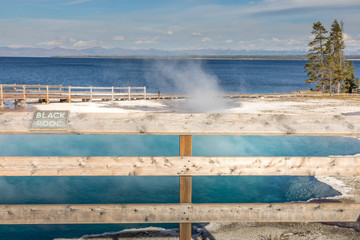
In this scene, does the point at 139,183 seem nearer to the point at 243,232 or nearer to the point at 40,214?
the point at 243,232

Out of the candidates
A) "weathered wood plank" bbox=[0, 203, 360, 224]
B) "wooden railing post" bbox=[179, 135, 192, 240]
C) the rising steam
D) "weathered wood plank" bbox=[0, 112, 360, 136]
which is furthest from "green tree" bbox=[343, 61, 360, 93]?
"wooden railing post" bbox=[179, 135, 192, 240]

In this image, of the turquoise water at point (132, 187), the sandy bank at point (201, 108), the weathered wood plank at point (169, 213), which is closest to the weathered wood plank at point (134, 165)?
the weathered wood plank at point (169, 213)

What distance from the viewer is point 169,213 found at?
4.64m

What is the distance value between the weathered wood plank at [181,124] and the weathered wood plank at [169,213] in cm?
92

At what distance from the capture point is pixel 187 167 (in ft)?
14.8

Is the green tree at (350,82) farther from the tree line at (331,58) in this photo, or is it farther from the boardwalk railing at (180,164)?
the boardwalk railing at (180,164)

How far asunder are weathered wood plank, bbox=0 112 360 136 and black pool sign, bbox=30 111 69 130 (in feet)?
0.25

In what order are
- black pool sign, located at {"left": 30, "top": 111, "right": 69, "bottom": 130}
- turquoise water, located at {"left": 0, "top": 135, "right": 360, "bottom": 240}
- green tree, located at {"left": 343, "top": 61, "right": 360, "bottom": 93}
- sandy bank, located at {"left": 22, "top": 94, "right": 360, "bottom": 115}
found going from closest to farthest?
black pool sign, located at {"left": 30, "top": 111, "right": 69, "bottom": 130} < turquoise water, located at {"left": 0, "top": 135, "right": 360, "bottom": 240} < sandy bank, located at {"left": 22, "top": 94, "right": 360, "bottom": 115} < green tree, located at {"left": 343, "top": 61, "right": 360, "bottom": 93}

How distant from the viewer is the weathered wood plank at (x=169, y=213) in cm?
459

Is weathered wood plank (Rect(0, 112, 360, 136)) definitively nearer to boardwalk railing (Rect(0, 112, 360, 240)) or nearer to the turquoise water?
boardwalk railing (Rect(0, 112, 360, 240))

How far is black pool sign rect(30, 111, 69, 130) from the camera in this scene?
446 centimetres

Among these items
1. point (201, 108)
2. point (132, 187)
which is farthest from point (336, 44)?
point (132, 187)

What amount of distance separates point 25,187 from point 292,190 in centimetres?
895

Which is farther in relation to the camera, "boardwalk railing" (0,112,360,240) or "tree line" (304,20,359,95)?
"tree line" (304,20,359,95)
